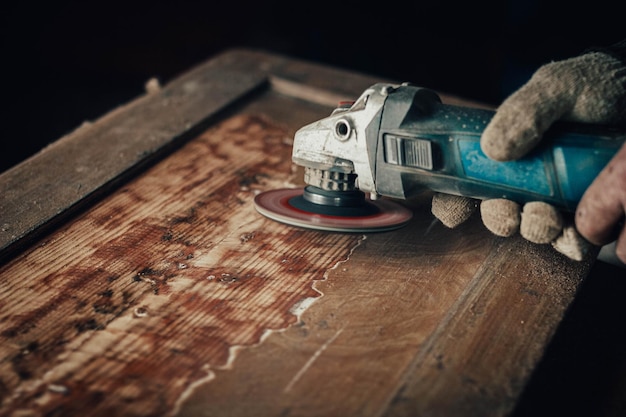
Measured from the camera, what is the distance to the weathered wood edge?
5.21 ft

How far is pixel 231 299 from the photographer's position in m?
1.34

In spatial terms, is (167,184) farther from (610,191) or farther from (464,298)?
(610,191)

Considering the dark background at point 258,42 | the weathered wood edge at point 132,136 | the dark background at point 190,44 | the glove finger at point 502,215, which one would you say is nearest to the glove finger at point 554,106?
the glove finger at point 502,215

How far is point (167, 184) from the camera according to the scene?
1.75 metres

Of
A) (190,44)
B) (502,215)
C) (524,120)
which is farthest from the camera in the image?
(190,44)

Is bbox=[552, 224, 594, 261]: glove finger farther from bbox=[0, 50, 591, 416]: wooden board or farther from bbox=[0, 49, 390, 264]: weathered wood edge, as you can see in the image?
bbox=[0, 49, 390, 264]: weathered wood edge

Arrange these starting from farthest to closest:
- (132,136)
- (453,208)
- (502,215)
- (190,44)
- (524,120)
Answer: (190,44)
(132,136)
(453,208)
(502,215)
(524,120)

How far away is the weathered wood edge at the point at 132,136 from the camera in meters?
1.59

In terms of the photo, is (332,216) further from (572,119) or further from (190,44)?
(190,44)

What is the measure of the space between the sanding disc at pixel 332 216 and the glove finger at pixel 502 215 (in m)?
0.25

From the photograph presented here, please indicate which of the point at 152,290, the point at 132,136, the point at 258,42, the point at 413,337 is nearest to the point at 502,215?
the point at 413,337

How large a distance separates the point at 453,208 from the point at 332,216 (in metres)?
0.30

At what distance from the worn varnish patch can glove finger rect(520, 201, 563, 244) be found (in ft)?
1.39

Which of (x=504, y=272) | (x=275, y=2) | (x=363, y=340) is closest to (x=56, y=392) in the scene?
(x=363, y=340)
